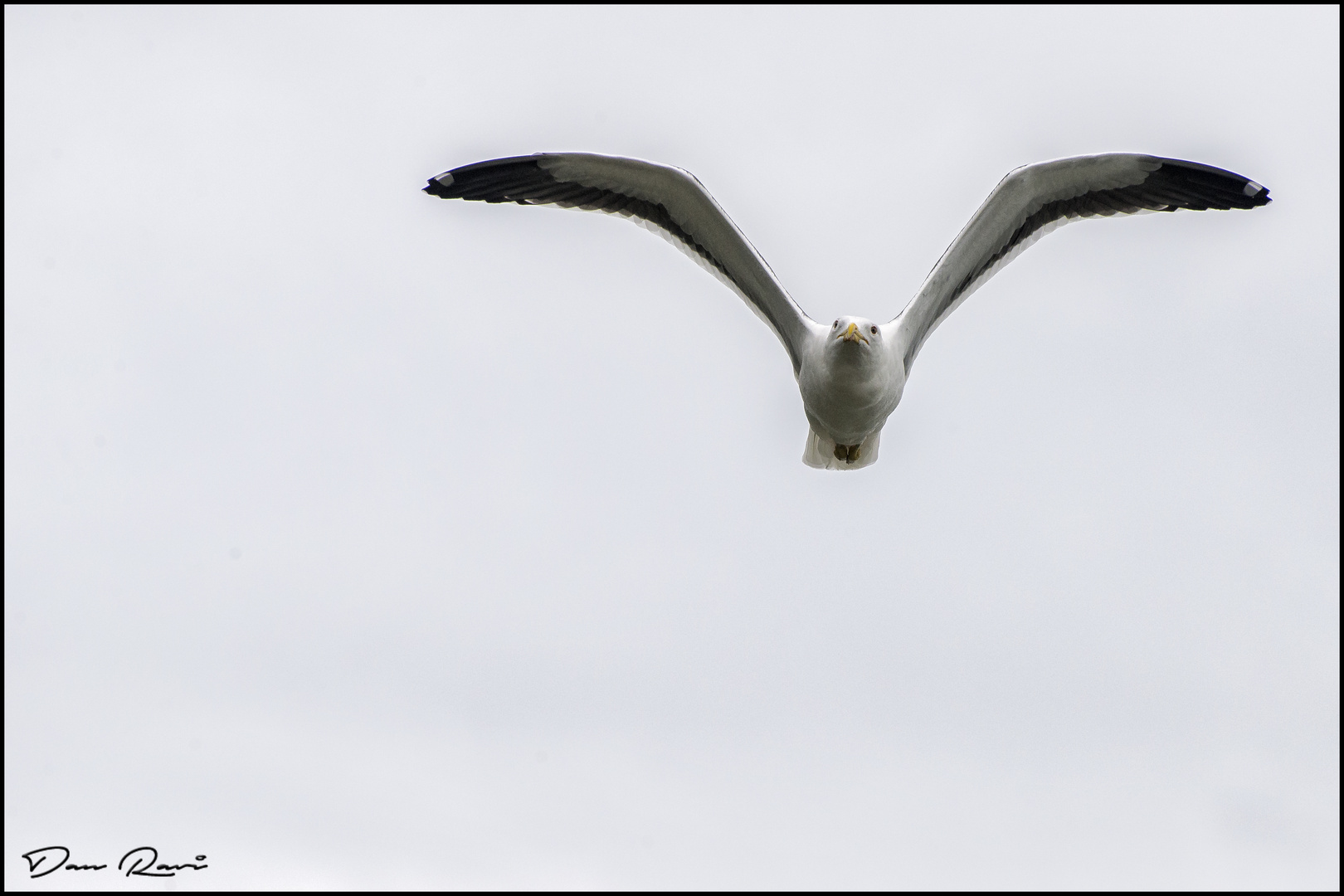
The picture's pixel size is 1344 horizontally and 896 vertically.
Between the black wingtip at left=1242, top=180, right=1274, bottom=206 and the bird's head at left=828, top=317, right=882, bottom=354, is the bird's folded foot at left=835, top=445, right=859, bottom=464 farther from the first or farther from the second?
the black wingtip at left=1242, top=180, right=1274, bottom=206

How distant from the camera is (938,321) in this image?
7.39 metres

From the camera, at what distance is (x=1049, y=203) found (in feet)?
23.7

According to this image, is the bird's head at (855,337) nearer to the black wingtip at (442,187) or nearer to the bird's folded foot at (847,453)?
the bird's folded foot at (847,453)

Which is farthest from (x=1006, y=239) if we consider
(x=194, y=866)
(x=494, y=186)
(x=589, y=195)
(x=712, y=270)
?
(x=194, y=866)

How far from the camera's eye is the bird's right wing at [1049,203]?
6875 mm

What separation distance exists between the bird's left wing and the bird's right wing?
0.81m

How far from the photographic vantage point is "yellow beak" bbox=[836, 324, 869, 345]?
6.27m

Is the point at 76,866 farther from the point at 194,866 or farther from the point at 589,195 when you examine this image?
the point at 589,195

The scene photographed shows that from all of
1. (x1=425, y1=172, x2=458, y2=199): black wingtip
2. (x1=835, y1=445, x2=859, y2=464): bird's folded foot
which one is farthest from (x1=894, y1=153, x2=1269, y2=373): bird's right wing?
(x1=425, y1=172, x2=458, y2=199): black wingtip

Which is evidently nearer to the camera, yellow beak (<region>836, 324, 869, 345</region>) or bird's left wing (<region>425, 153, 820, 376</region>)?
yellow beak (<region>836, 324, 869, 345</region>)

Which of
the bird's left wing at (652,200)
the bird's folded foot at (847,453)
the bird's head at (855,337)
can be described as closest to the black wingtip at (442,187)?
the bird's left wing at (652,200)

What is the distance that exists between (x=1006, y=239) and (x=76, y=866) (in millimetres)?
6911

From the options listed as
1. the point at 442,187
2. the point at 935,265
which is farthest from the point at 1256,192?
the point at 442,187

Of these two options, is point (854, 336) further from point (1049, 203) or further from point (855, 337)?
point (1049, 203)
